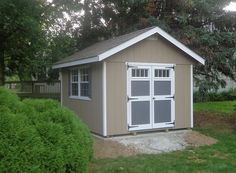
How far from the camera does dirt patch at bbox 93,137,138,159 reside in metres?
8.14

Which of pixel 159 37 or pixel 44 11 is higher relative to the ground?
pixel 44 11

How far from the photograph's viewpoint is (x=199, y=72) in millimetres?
14539

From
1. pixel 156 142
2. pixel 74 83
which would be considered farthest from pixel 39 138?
pixel 74 83

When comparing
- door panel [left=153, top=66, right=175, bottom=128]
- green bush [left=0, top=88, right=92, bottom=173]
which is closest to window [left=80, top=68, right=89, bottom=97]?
door panel [left=153, top=66, right=175, bottom=128]

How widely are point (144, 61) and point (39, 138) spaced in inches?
223

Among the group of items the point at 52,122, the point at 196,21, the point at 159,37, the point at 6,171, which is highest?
the point at 196,21

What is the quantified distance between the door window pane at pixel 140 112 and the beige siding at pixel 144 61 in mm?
286

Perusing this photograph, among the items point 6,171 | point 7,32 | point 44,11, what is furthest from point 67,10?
point 6,171

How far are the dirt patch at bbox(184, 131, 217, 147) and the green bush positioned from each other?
4225mm

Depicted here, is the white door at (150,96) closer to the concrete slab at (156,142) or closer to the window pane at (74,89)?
the concrete slab at (156,142)

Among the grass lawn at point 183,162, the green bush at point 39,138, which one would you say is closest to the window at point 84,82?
the grass lawn at point 183,162

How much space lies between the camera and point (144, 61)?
404 inches

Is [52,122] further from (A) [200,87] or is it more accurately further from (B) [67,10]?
(B) [67,10]

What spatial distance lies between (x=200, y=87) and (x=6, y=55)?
8.67 m
